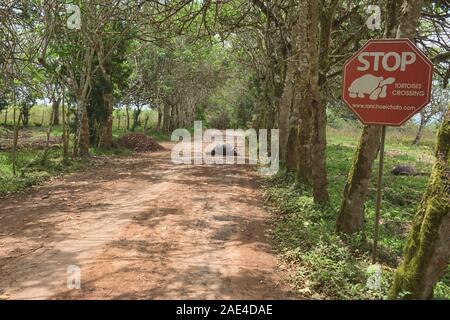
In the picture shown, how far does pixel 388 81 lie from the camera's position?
5.64m

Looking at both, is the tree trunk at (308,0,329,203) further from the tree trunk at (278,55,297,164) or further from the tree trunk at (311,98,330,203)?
the tree trunk at (278,55,297,164)

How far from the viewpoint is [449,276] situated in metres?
6.72

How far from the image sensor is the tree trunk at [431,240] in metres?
4.31

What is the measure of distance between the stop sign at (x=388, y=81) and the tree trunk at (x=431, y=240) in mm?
918

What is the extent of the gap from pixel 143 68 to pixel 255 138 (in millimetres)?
10067

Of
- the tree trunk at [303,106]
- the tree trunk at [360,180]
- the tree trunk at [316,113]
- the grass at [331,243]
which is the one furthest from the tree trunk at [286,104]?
the tree trunk at [360,180]

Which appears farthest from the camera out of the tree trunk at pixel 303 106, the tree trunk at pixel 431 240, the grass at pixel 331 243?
the tree trunk at pixel 303 106

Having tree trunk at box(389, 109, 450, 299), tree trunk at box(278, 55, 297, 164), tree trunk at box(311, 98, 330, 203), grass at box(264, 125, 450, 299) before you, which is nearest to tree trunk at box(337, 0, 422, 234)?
grass at box(264, 125, 450, 299)

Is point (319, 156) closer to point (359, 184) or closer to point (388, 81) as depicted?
point (359, 184)

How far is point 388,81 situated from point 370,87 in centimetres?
26

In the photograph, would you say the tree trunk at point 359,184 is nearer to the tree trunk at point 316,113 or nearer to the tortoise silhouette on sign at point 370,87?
the tortoise silhouette on sign at point 370,87

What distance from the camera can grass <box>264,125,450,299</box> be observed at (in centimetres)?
562

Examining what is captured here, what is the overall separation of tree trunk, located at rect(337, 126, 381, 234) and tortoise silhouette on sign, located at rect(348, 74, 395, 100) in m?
1.34

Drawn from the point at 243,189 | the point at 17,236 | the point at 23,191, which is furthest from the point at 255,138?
the point at 17,236
